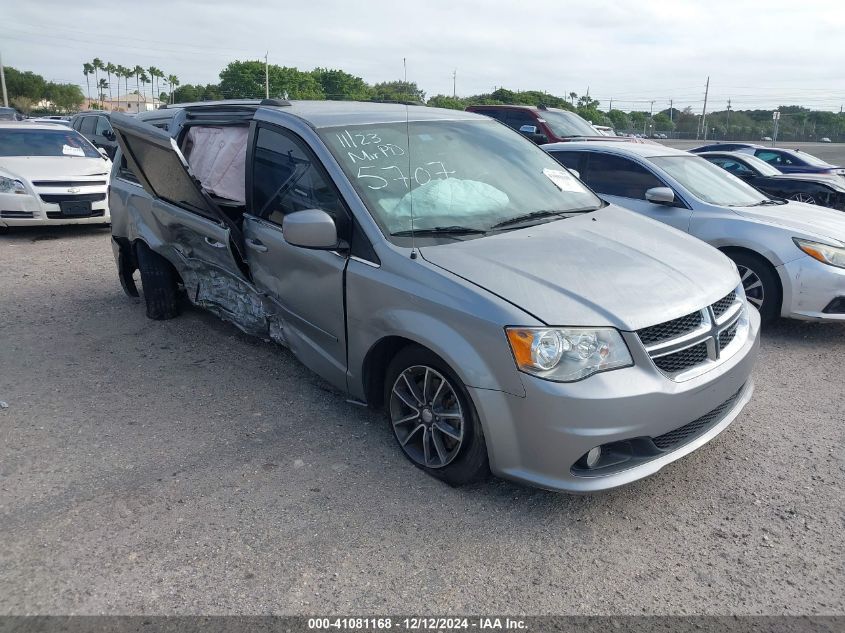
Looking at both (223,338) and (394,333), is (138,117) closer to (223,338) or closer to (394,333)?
(223,338)

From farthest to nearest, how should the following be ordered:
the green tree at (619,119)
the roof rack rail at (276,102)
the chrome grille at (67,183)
Answer: the green tree at (619,119)
the chrome grille at (67,183)
the roof rack rail at (276,102)

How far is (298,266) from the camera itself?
13.1 feet

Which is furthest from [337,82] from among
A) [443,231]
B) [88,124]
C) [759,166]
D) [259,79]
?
[443,231]

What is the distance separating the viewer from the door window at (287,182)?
3.79 m

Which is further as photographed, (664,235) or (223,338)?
(223,338)

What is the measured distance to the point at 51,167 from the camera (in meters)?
9.91

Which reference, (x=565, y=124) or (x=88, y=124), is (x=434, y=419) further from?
(x=88, y=124)

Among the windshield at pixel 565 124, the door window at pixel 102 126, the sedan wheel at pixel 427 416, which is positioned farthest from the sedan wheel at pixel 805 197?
the door window at pixel 102 126

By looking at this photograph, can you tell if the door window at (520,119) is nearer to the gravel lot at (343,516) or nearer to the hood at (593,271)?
the gravel lot at (343,516)

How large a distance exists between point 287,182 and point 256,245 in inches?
19.4

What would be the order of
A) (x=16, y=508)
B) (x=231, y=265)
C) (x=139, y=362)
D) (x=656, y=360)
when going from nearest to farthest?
(x=656, y=360) → (x=16, y=508) → (x=231, y=265) → (x=139, y=362)

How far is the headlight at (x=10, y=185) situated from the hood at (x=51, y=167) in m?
0.12

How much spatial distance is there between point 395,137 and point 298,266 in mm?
977

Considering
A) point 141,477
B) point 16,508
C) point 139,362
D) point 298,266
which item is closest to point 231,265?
point 298,266
